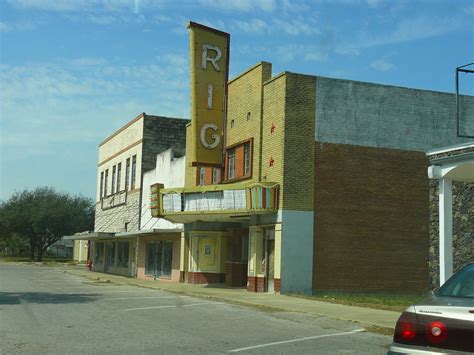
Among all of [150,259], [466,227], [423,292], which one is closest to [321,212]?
[423,292]

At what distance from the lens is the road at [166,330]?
35.2 ft

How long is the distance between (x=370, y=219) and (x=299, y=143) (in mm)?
4018

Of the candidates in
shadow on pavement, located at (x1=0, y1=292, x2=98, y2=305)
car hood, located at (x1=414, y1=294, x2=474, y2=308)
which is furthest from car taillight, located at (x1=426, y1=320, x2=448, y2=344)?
shadow on pavement, located at (x1=0, y1=292, x2=98, y2=305)

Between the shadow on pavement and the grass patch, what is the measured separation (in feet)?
24.7

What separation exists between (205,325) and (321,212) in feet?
36.5

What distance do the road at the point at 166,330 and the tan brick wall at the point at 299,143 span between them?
6142mm

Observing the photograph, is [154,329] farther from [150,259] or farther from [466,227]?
[150,259]

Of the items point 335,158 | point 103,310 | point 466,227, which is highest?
point 335,158

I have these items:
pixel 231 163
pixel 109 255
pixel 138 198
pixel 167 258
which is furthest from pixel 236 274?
pixel 109 255

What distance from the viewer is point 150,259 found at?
38.8 meters

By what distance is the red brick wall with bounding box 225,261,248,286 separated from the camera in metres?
28.6

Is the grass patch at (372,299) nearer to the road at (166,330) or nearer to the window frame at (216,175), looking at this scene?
the road at (166,330)

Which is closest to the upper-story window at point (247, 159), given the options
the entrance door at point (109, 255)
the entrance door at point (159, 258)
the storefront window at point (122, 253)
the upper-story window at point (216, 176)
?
the upper-story window at point (216, 176)

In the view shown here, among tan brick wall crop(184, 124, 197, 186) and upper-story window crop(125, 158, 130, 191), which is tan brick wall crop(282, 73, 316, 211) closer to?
tan brick wall crop(184, 124, 197, 186)
